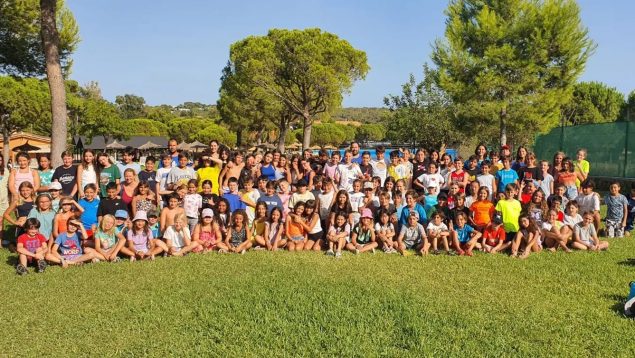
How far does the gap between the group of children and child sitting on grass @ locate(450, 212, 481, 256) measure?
0.02 meters

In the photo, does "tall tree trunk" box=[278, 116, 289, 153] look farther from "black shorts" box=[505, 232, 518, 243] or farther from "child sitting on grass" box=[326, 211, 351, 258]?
"black shorts" box=[505, 232, 518, 243]

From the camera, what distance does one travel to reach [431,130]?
2534 cm

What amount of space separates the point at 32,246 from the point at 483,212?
715cm

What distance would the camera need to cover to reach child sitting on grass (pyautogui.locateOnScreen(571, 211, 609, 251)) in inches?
310

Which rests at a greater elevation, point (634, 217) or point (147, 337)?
point (634, 217)

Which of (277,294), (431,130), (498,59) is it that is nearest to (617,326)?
(277,294)

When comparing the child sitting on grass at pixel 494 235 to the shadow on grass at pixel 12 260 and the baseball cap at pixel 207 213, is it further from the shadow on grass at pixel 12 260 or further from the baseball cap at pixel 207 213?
the shadow on grass at pixel 12 260

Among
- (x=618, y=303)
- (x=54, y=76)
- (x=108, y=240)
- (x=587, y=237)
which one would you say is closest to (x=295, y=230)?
(x=108, y=240)

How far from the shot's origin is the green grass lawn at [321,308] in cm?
408

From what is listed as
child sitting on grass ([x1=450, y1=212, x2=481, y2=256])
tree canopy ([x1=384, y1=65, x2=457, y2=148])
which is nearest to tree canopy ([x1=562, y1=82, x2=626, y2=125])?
tree canopy ([x1=384, y1=65, x2=457, y2=148])

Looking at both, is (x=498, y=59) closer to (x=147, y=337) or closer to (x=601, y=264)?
(x=601, y=264)

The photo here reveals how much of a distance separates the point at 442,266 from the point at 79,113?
4178 centimetres

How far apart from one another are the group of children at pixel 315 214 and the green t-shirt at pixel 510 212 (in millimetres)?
17

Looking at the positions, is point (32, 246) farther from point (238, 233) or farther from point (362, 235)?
point (362, 235)
